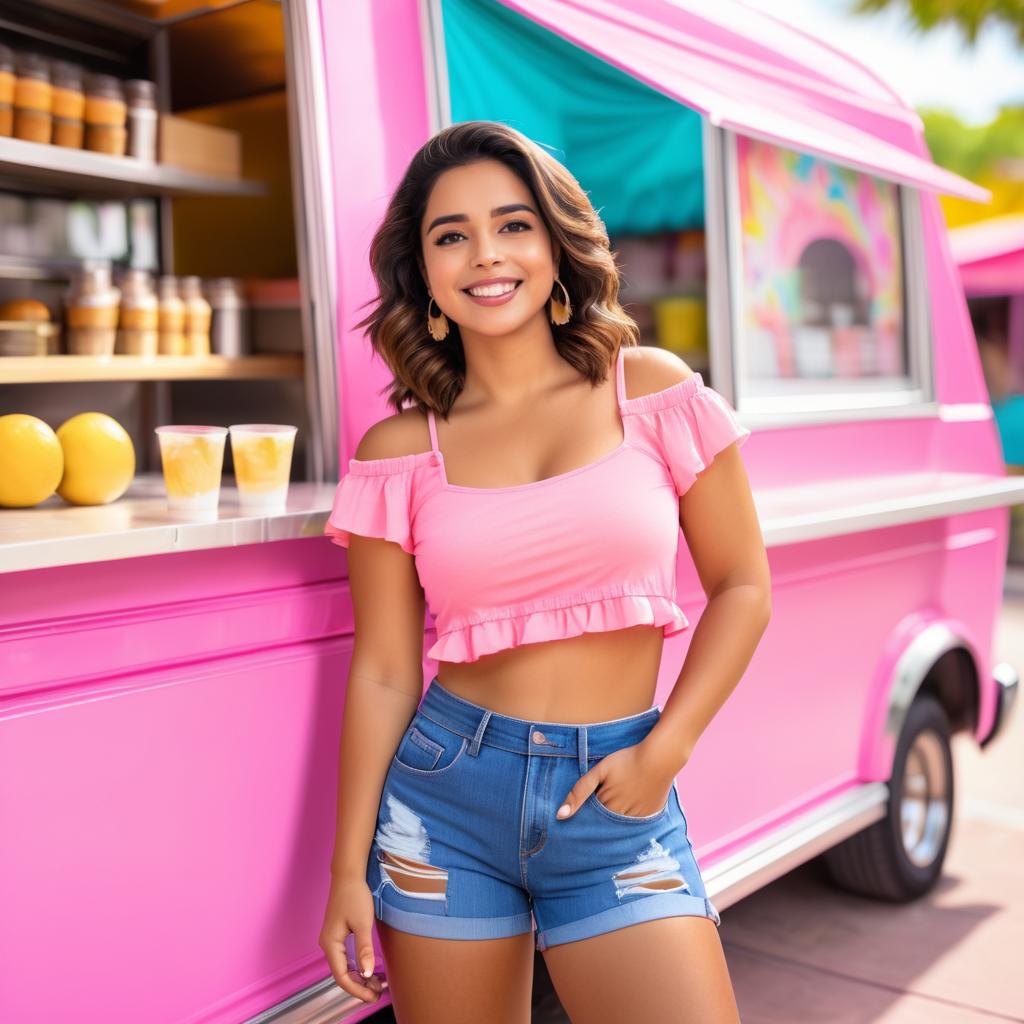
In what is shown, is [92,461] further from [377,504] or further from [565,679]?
[565,679]

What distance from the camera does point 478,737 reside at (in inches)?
71.5

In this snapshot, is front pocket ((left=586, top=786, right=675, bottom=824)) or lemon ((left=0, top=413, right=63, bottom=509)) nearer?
front pocket ((left=586, top=786, right=675, bottom=824))

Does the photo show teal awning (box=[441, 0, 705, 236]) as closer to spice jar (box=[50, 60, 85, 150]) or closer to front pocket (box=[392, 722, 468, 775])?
spice jar (box=[50, 60, 85, 150])

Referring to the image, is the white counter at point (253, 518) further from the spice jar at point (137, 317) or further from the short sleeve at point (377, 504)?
the spice jar at point (137, 317)

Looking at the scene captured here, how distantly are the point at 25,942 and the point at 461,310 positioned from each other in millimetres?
1136

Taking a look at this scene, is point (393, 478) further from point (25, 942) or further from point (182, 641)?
point (25, 942)

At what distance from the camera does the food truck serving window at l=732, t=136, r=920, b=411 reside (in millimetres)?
3152

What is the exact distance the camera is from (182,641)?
1.85m

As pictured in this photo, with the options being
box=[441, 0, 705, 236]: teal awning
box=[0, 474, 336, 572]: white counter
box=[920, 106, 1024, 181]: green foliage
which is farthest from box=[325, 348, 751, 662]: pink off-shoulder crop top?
box=[920, 106, 1024, 181]: green foliage

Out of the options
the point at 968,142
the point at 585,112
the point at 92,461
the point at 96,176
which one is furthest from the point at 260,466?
the point at 968,142

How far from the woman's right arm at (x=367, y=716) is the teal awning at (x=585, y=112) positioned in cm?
98

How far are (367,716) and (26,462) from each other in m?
0.76

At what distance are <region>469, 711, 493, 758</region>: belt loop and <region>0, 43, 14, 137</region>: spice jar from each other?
1.68m

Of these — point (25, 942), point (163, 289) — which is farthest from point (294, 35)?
point (25, 942)
